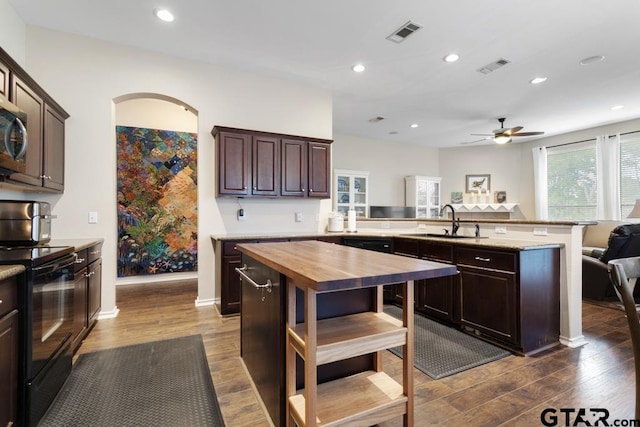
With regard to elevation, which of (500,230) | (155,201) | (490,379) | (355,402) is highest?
(155,201)

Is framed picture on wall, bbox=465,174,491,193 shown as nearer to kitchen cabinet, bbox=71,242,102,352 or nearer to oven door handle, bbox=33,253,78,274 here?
kitchen cabinet, bbox=71,242,102,352

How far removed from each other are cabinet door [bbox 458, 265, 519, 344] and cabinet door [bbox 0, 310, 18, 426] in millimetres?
→ 3231

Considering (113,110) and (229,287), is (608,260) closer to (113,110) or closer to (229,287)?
(229,287)

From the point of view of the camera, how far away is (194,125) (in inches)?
208

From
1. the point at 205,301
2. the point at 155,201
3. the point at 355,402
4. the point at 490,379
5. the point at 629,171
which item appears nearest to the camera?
the point at 355,402

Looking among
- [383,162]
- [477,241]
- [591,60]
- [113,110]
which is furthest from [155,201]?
[591,60]

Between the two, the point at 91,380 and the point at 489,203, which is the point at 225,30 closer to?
the point at 91,380

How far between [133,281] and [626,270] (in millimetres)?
5649

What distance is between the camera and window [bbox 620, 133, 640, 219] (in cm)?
584

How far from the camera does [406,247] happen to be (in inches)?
145

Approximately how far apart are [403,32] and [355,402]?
335 centimetres

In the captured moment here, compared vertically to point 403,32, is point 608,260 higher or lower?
lower

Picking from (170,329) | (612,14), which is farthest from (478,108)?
(170,329)

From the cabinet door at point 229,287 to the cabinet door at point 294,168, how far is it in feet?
3.71
